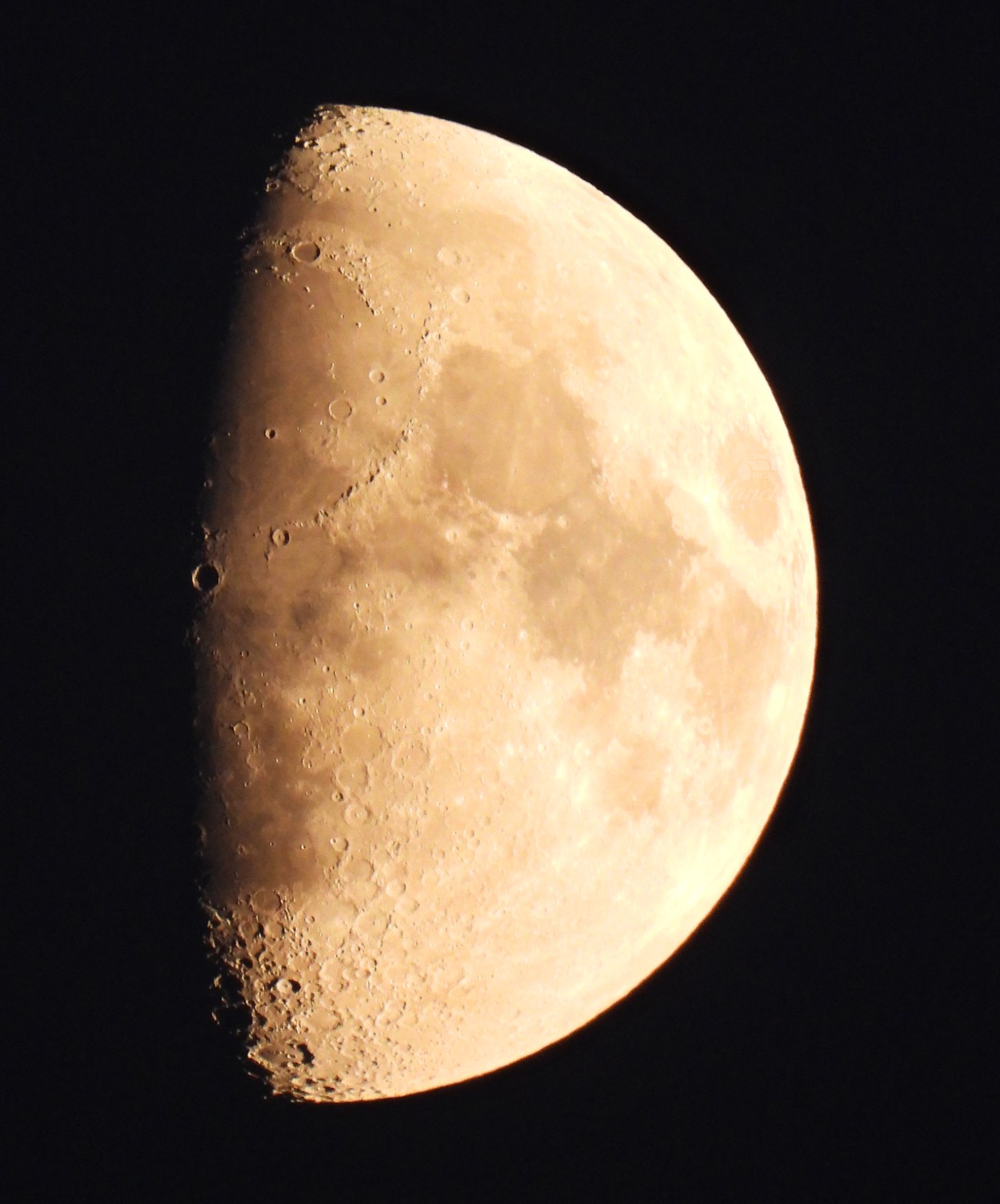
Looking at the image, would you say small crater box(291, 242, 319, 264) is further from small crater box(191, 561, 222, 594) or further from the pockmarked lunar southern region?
small crater box(191, 561, 222, 594)

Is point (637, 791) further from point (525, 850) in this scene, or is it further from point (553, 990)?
point (553, 990)

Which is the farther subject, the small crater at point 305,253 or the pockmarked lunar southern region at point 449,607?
the small crater at point 305,253

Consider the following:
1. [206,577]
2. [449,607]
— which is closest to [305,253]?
[206,577]

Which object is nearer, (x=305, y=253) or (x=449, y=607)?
(x=449, y=607)

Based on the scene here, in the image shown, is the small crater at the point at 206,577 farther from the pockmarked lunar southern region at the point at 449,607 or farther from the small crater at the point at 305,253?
the small crater at the point at 305,253

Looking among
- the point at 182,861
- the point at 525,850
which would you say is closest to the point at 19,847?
the point at 182,861

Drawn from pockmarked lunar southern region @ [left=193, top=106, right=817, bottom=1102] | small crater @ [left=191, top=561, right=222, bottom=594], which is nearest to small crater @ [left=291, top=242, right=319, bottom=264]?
pockmarked lunar southern region @ [left=193, top=106, right=817, bottom=1102]

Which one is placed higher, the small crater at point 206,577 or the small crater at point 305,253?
the small crater at point 305,253

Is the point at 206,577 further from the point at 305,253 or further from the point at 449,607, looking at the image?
the point at 305,253

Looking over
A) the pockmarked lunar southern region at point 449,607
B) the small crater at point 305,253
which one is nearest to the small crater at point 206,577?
the pockmarked lunar southern region at point 449,607
